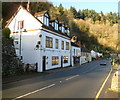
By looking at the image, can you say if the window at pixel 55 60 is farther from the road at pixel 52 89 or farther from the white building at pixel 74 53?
the road at pixel 52 89

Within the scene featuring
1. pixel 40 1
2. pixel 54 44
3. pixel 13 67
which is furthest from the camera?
pixel 40 1

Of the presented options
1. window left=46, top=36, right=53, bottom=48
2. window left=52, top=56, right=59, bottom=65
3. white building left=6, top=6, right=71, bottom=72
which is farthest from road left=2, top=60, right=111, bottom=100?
window left=52, top=56, right=59, bottom=65

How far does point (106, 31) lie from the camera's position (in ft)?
309

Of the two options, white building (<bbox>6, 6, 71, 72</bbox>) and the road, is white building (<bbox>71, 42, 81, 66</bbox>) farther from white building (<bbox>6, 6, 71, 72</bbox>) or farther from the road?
the road

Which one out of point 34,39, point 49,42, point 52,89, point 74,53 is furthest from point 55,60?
point 52,89

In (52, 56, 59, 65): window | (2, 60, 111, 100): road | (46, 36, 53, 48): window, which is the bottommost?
(2, 60, 111, 100): road

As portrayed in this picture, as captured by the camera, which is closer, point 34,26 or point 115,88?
point 115,88

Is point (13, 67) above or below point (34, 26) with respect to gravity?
below

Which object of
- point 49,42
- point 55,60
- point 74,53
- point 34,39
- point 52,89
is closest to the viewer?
point 52,89

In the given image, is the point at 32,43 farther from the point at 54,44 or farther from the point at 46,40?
the point at 54,44

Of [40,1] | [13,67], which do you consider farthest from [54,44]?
[40,1]

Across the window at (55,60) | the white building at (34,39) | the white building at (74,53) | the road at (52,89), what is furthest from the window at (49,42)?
the white building at (74,53)

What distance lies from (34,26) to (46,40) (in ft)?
10.4

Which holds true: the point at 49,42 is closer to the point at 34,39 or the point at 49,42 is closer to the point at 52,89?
the point at 34,39
